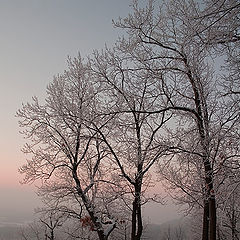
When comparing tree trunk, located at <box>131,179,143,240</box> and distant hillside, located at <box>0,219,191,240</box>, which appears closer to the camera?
tree trunk, located at <box>131,179,143,240</box>

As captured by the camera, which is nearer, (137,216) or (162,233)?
(137,216)

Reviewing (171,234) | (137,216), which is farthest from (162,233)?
(137,216)

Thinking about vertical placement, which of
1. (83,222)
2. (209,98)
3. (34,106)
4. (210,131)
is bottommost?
(83,222)

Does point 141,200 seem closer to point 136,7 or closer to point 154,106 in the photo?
point 154,106

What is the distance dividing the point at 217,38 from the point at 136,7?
134 inches

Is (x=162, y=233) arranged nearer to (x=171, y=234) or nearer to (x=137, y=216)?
(x=171, y=234)

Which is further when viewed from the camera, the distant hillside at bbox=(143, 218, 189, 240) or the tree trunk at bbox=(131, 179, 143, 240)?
the distant hillside at bbox=(143, 218, 189, 240)

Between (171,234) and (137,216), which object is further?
(171,234)

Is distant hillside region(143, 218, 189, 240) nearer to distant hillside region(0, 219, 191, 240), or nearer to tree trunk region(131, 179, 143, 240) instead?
distant hillside region(0, 219, 191, 240)

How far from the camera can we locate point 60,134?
12969 mm

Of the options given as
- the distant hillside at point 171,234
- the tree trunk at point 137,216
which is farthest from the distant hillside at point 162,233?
the tree trunk at point 137,216

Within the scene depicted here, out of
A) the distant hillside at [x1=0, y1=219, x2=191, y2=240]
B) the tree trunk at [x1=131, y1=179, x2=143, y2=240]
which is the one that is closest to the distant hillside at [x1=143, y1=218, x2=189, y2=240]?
the distant hillside at [x1=0, y1=219, x2=191, y2=240]

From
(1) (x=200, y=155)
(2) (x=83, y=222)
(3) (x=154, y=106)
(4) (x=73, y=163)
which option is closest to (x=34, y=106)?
(4) (x=73, y=163)

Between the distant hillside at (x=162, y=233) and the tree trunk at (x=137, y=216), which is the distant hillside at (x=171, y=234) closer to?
the distant hillside at (x=162, y=233)
